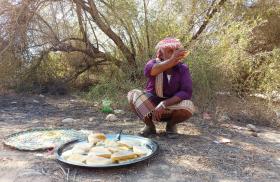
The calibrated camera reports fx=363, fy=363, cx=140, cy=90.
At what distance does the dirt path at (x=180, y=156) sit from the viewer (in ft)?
9.43

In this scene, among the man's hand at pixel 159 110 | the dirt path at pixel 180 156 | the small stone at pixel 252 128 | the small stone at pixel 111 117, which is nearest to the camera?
the dirt path at pixel 180 156

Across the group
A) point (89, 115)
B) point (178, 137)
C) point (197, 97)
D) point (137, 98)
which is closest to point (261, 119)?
point (197, 97)

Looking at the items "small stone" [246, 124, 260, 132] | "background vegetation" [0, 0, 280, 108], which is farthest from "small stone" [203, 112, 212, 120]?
"small stone" [246, 124, 260, 132]

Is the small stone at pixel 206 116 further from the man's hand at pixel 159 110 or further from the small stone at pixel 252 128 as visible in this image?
the man's hand at pixel 159 110

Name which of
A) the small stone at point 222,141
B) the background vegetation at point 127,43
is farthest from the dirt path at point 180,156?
the background vegetation at point 127,43

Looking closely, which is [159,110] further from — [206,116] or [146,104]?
[206,116]

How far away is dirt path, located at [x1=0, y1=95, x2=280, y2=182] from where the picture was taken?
9.43 ft

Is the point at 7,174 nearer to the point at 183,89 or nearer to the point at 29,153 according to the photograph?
the point at 29,153

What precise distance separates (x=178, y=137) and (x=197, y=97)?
4.56ft

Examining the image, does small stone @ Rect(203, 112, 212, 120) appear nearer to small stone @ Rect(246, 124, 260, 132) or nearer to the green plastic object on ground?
small stone @ Rect(246, 124, 260, 132)

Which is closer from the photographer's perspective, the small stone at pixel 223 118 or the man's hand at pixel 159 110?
the man's hand at pixel 159 110

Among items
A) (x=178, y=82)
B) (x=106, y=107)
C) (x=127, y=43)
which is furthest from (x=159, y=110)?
(x=127, y=43)

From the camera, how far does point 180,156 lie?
11.0ft

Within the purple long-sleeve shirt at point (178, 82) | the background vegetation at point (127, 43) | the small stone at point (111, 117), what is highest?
the background vegetation at point (127, 43)
